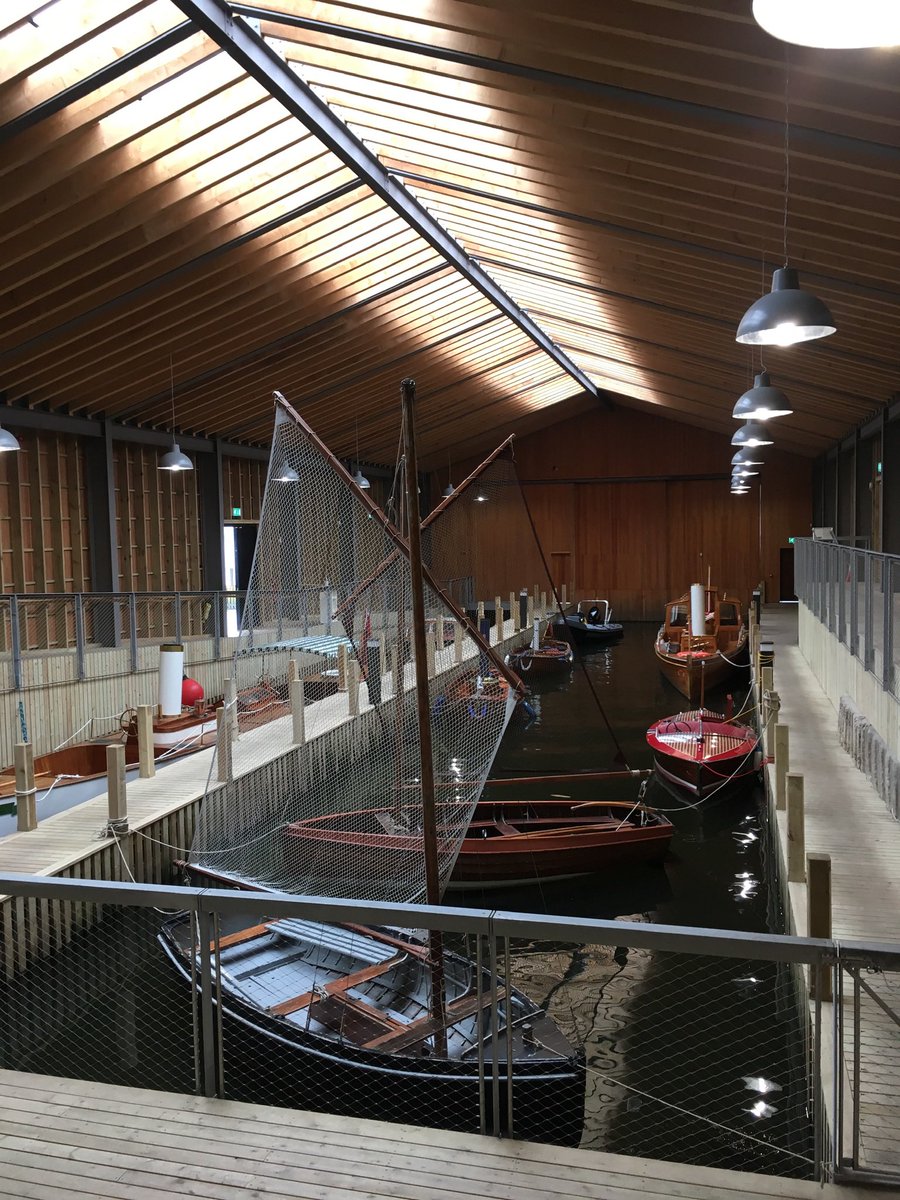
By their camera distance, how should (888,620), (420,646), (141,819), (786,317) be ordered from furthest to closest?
(141,819) → (888,620) → (420,646) → (786,317)

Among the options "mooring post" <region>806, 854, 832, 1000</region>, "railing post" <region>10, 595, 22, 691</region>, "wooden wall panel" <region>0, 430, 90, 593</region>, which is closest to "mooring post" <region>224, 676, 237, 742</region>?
"railing post" <region>10, 595, 22, 691</region>

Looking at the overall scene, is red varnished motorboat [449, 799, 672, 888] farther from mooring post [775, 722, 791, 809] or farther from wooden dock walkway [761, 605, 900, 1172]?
wooden dock walkway [761, 605, 900, 1172]

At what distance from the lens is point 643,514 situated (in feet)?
103

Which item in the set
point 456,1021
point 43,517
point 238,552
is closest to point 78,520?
point 43,517

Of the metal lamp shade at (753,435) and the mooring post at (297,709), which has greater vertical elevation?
the metal lamp shade at (753,435)

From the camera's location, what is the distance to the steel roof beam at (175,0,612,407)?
7715 mm

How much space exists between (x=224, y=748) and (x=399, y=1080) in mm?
4279

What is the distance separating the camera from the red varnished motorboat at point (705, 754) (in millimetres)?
11109

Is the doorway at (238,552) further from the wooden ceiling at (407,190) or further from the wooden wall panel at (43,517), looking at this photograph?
the wooden wall panel at (43,517)

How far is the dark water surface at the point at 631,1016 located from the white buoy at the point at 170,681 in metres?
4.28

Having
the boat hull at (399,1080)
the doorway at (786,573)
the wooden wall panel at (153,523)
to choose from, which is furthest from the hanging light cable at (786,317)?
the doorway at (786,573)

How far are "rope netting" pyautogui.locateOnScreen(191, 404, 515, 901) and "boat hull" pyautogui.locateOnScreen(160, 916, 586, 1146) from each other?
5.10ft

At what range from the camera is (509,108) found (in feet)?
25.3

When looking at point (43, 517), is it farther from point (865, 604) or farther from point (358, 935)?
point (865, 604)
